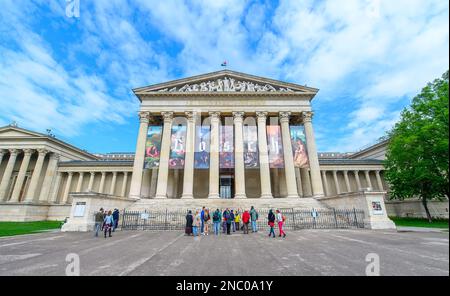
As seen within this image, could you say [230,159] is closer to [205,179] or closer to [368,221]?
[205,179]

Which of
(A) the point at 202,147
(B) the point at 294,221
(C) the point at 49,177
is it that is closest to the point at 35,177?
(C) the point at 49,177

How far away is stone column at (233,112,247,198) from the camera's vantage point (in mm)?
23508

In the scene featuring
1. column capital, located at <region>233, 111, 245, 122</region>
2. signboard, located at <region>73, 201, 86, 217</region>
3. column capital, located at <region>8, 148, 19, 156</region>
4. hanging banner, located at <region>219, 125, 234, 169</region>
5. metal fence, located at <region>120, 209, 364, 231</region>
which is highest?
column capital, located at <region>233, 111, 245, 122</region>

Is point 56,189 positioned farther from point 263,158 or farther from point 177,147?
point 263,158

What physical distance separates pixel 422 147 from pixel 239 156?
1627 cm

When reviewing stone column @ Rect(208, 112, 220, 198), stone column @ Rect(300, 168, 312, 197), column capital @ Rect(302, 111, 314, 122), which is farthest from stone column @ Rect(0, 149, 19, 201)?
column capital @ Rect(302, 111, 314, 122)

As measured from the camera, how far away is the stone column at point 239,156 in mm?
23508

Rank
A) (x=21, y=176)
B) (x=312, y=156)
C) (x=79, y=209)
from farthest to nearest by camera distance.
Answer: (x=21, y=176)
(x=312, y=156)
(x=79, y=209)

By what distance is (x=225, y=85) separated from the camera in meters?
27.3

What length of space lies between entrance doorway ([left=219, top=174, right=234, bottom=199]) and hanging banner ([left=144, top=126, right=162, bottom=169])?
9.76m

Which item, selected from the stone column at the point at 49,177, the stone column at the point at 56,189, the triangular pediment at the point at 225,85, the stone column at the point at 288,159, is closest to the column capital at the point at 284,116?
the stone column at the point at 288,159

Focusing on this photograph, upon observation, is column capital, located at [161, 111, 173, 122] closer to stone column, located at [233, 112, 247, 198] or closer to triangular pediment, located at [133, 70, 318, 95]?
triangular pediment, located at [133, 70, 318, 95]

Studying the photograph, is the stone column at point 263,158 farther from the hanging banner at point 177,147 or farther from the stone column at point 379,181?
the stone column at point 379,181

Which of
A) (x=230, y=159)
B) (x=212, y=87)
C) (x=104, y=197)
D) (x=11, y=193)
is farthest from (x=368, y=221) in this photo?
(x=11, y=193)
